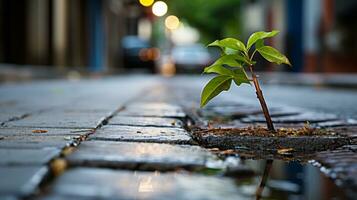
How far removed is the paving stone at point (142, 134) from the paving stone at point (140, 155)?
0.46ft

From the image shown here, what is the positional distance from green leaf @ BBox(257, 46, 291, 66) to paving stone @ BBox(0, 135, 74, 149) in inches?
35.7

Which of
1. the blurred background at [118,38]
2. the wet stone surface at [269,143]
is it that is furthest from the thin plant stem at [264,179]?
the blurred background at [118,38]

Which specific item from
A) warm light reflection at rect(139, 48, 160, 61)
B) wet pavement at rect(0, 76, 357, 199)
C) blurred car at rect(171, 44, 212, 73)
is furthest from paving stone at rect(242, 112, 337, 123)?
warm light reflection at rect(139, 48, 160, 61)

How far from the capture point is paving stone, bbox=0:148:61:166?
5.89 ft

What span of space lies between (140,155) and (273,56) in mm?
800

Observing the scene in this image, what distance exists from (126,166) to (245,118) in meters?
2.00

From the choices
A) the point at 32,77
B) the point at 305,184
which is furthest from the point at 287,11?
the point at 305,184

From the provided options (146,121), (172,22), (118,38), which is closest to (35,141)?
(146,121)

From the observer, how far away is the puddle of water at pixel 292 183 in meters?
1.63

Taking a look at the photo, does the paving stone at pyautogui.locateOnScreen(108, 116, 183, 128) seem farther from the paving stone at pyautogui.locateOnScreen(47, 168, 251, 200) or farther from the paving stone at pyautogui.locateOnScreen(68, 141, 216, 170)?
the paving stone at pyautogui.locateOnScreen(47, 168, 251, 200)

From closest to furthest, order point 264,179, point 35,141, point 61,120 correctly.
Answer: point 264,179 → point 35,141 → point 61,120

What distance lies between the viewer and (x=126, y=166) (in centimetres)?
184

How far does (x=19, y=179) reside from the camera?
1558mm

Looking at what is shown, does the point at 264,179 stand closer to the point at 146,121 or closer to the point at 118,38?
the point at 146,121
